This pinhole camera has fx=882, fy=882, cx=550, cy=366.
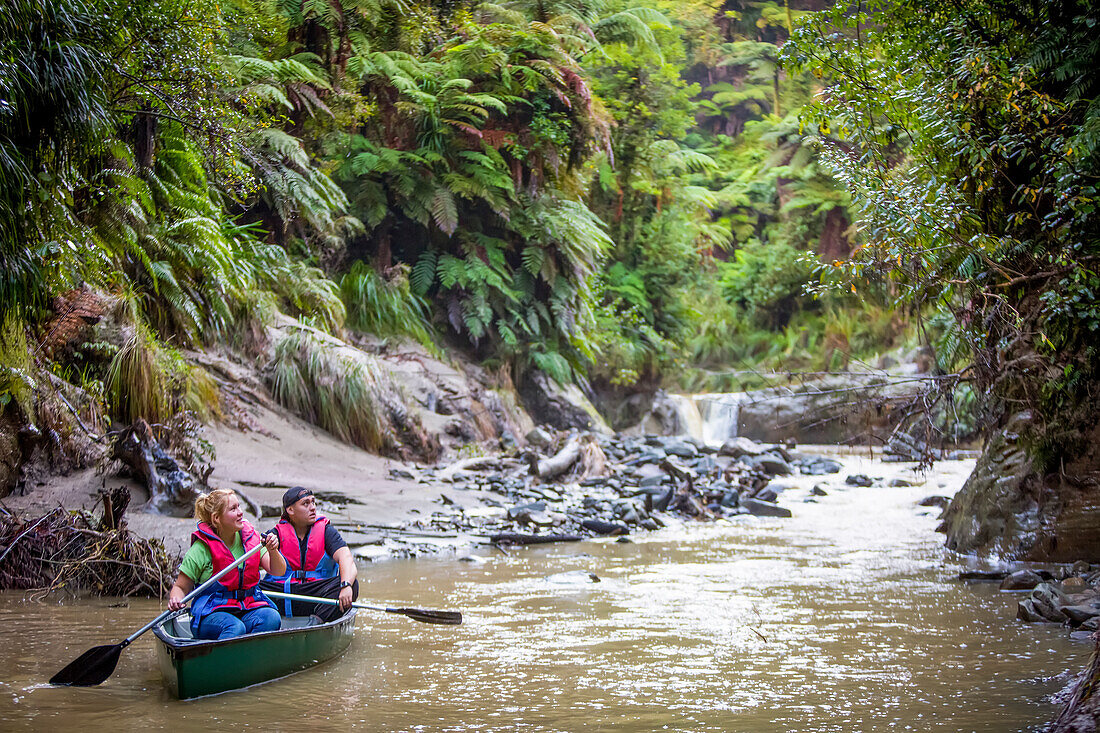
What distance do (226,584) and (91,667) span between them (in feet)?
2.36

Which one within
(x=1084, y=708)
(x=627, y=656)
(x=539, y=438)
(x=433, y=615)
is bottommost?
(x=627, y=656)

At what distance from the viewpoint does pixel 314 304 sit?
13000mm

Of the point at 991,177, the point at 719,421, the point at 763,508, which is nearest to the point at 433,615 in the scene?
the point at 991,177

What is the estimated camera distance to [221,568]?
4730 mm

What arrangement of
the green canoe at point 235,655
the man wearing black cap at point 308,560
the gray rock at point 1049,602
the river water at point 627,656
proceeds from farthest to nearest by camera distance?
the gray rock at point 1049,602 < the man wearing black cap at point 308,560 < the green canoe at point 235,655 < the river water at point 627,656

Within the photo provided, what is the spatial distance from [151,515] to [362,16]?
9.64 metres

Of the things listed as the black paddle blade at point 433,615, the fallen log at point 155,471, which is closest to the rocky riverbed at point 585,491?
the fallen log at point 155,471

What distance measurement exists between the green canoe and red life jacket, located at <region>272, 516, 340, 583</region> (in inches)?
19.9

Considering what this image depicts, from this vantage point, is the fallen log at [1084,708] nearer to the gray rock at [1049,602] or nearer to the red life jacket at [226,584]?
the gray rock at [1049,602]

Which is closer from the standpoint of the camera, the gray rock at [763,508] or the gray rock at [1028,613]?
the gray rock at [1028,613]

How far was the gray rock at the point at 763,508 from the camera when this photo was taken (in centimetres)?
1127

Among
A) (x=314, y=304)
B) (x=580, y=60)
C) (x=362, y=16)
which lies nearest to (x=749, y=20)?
(x=580, y=60)

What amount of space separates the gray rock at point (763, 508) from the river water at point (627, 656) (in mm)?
2904

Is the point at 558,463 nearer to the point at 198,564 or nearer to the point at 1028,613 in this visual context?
the point at 1028,613
